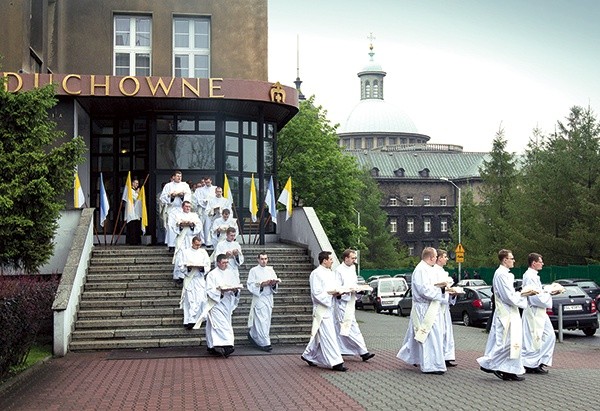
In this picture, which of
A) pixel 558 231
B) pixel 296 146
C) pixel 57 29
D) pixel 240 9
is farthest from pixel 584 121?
pixel 57 29

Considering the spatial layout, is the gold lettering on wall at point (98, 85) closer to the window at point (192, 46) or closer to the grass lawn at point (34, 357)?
the window at point (192, 46)

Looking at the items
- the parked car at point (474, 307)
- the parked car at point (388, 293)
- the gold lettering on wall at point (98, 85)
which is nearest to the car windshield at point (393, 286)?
the parked car at point (388, 293)

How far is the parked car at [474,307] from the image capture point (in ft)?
91.5

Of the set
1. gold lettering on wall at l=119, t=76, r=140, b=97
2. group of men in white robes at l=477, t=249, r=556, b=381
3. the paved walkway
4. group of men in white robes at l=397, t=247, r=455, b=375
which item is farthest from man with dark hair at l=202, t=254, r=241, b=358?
gold lettering on wall at l=119, t=76, r=140, b=97

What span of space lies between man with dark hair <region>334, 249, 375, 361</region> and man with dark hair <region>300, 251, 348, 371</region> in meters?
0.37

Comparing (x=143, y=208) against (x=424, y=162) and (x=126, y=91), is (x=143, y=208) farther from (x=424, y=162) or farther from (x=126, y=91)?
(x=424, y=162)

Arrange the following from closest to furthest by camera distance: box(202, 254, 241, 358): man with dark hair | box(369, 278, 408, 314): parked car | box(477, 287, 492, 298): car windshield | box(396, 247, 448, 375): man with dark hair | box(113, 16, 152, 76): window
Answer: box(396, 247, 448, 375): man with dark hair, box(202, 254, 241, 358): man with dark hair, box(113, 16, 152, 76): window, box(477, 287, 492, 298): car windshield, box(369, 278, 408, 314): parked car

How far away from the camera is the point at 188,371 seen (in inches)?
601

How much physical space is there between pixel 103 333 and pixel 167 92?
26.3 feet

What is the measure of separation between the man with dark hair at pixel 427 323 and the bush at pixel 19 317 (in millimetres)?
6021

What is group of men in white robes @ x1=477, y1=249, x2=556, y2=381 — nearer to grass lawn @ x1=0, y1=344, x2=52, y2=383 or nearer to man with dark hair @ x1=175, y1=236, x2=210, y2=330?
man with dark hair @ x1=175, y1=236, x2=210, y2=330

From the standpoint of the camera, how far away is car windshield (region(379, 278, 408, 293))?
1567 inches

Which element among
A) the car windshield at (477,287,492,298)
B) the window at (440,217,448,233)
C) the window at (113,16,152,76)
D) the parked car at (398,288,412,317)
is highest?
the window at (113,16,152,76)

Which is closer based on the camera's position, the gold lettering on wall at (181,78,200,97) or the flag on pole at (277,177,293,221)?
the gold lettering on wall at (181,78,200,97)
